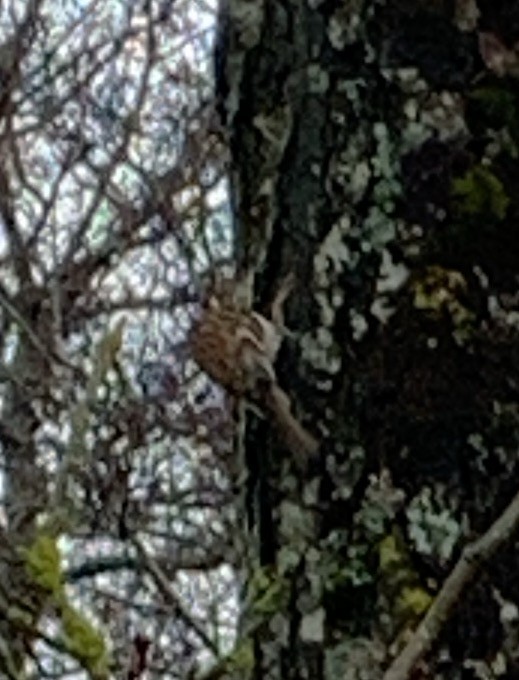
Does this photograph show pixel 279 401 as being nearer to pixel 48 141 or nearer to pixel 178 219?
pixel 178 219

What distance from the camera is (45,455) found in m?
6.43

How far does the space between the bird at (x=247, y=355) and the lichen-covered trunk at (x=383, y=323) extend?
12mm

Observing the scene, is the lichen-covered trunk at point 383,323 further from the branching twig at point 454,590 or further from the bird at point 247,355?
the branching twig at point 454,590

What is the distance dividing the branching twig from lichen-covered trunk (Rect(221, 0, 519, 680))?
9.8 inches

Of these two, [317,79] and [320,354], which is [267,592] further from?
[317,79]

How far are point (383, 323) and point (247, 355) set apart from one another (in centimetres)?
11

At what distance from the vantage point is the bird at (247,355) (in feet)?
3.22

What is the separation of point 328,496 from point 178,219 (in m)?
5.67

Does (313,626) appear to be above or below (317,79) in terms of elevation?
below

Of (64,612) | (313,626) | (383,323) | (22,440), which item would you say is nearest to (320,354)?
(383,323)

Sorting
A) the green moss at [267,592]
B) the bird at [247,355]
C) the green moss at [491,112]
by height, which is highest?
the green moss at [491,112]

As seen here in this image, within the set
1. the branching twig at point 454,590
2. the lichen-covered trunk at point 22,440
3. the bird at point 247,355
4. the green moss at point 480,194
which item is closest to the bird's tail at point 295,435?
the bird at point 247,355

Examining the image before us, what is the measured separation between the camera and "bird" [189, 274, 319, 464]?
0.98m

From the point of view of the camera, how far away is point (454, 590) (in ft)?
2.41
